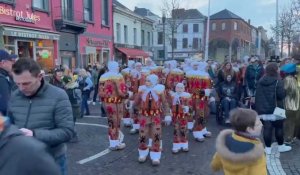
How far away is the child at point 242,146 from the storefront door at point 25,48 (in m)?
14.4

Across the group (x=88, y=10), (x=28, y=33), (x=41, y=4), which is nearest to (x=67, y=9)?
(x=41, y=4)

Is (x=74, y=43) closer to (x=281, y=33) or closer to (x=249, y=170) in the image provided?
(x=281, y=33)

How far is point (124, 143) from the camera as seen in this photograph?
7.84m

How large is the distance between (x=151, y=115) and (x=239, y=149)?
10.8 feet

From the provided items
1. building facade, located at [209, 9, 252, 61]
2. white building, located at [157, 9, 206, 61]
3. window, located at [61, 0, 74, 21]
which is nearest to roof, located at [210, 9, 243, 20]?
building facade, located at [209, 9, 252, 61]

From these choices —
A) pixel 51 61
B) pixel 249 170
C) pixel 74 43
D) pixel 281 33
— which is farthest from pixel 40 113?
pixel 281 33

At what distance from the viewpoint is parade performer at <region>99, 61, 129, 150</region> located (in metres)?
7.20

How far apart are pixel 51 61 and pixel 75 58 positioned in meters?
3.08

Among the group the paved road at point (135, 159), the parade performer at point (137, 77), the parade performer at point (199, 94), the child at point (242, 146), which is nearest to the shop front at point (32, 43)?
the parade performer at point (137, 77)

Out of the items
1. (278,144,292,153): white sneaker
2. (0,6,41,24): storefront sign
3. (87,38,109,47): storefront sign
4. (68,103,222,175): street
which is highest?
(0,6,41,24): storefront sign

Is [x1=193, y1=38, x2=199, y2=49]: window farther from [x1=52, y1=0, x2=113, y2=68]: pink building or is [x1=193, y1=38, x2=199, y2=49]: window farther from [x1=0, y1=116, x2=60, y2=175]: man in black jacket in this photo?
[x1=0, y1=116, x2=60, y2=175]: man in black jacket

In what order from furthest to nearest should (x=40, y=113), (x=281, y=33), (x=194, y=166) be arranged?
(x=281, y=33), (x=194, y=166), (x=40, y=113)

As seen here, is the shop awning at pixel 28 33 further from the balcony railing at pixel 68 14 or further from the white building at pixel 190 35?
the white building at pixel 190 35

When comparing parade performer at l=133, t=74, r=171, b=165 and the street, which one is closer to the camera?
the street
